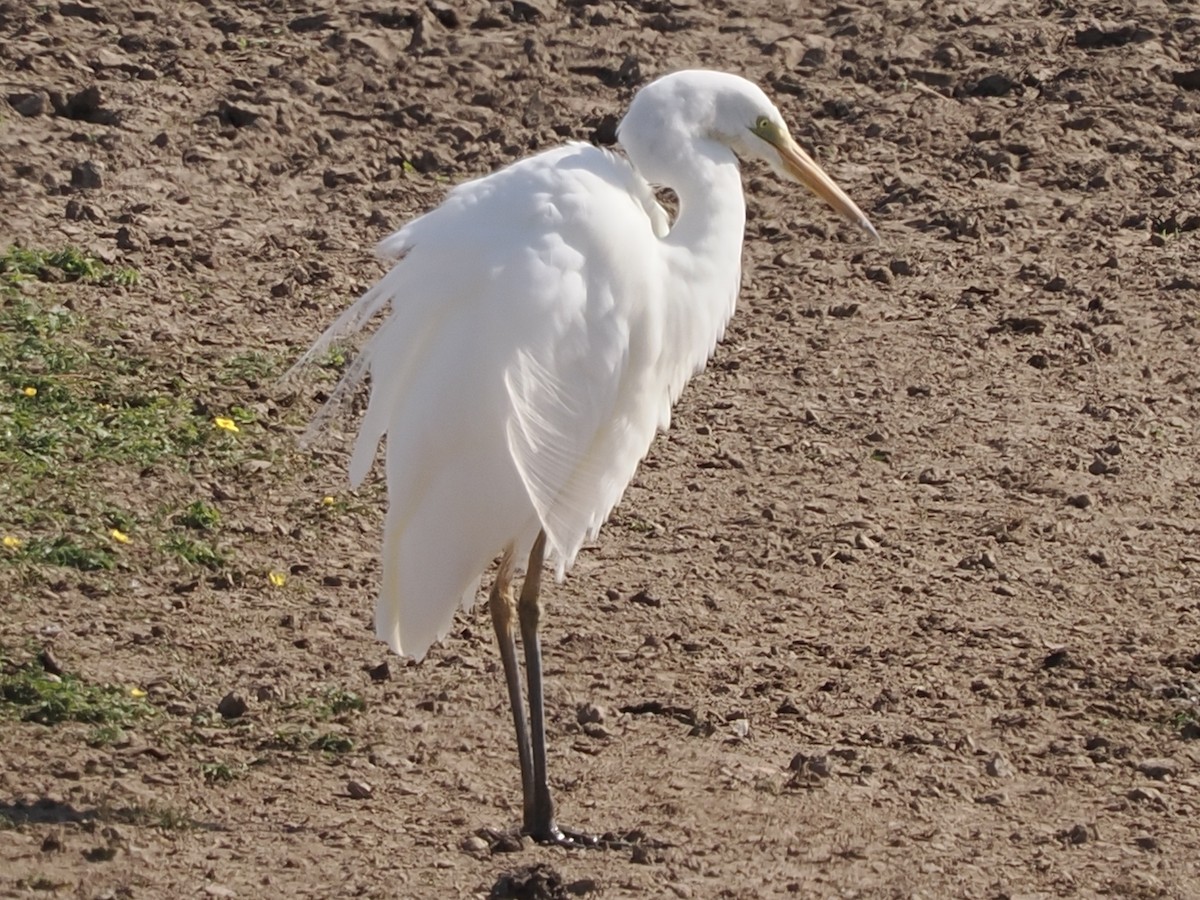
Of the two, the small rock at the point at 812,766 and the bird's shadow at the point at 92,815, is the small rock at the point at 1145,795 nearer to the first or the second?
the small rock at the point at 812,766

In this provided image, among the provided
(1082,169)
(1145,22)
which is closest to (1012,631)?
(1082,169)

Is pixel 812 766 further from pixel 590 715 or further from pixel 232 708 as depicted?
pixel 232 708

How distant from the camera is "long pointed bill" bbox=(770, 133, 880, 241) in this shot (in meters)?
5.61

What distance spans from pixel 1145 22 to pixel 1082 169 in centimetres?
137

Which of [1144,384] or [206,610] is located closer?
[206,610]

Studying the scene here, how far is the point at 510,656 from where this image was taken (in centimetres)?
514

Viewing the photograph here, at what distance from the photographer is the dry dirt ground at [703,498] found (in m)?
4.90

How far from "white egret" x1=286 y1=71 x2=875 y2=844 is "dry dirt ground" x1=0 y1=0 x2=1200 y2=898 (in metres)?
0.49

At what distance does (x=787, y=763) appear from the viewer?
528cm

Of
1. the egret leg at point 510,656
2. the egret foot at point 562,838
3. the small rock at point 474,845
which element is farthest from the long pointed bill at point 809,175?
the small rock at point 474,845

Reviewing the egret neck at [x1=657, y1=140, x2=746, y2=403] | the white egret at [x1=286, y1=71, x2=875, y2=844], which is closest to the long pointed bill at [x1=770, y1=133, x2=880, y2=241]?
the egret neck at [x1=657, y1=140, x2=746, y2=403]

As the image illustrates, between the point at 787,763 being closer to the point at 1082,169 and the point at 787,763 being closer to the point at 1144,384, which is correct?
the point at 1144,384

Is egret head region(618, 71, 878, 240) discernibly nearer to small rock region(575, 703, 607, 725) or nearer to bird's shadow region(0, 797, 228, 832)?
small rock region(575, 703, 607, 725)

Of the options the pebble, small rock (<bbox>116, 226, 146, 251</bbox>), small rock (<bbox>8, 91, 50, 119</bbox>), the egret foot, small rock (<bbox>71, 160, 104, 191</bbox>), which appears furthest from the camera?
small rock (<bbox>8, 91, 50, 119</bbox>)
